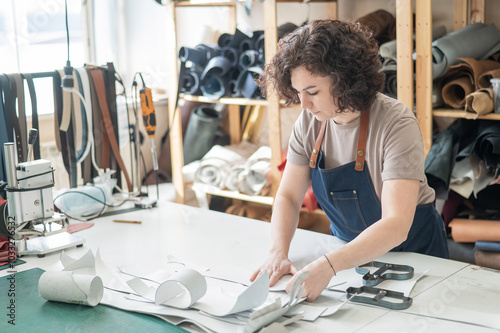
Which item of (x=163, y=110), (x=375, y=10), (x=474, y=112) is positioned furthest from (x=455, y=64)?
(x=163, y=110)

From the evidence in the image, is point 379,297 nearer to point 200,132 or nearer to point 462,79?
point 462,79

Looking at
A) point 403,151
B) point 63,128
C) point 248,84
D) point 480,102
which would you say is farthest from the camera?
point 248,84

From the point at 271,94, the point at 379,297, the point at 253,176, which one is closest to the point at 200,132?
the point at 253,176

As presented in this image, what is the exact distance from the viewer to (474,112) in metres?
2.68

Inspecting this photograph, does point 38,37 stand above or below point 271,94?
above

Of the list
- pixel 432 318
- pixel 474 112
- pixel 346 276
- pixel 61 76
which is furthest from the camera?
pixel 474 112

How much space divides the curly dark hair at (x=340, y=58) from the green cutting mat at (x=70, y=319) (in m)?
0.82

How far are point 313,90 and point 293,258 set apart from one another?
1.65 ft

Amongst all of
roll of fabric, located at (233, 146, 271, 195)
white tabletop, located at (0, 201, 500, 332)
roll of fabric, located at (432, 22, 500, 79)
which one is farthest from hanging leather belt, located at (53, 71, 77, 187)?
roll of fabric, located at (432, 22, 500, 79)

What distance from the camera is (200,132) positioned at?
3.89 meters

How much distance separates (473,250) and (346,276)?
1397mm

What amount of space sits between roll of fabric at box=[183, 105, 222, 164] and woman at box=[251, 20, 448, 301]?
1.85 metres

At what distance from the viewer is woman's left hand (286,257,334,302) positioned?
4.89 feet

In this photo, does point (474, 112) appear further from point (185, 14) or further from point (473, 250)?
point (185, 14)
